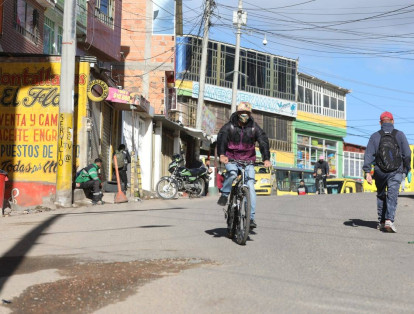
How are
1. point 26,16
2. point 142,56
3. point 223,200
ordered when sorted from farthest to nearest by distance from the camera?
point 142,56 < point 26,16 < point 223,200

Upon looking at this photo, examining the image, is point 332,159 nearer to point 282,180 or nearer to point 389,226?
point 282,180

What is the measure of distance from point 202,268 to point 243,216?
2.00 m

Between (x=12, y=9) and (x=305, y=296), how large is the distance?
1933cm

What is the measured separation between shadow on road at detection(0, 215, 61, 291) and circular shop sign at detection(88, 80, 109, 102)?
9164mm

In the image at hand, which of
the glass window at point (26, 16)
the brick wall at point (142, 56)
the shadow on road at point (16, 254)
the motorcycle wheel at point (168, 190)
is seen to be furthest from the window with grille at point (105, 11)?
the shadow on road at point (16, 254)

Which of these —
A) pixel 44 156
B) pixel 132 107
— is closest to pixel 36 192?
pixel 44 156

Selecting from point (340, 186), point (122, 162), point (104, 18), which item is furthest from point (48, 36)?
point (340, 186)

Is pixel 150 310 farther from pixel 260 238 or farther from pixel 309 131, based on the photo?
pixel 309 131

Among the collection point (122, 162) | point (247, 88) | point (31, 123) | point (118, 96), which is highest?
point (247, 88)

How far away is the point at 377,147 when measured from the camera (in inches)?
415

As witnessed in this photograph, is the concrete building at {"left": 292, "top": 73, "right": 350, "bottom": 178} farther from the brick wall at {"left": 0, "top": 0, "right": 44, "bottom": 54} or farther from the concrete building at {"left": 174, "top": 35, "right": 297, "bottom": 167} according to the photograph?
the brick wall at {"left": 0, "top": 0, "right": 44, "bottom": 54}

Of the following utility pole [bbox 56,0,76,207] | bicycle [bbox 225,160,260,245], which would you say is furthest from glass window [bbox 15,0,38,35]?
bicycle [bbox 225,160,260,245]

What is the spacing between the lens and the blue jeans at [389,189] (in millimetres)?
10406

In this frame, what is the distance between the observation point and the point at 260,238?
948 centimetres
